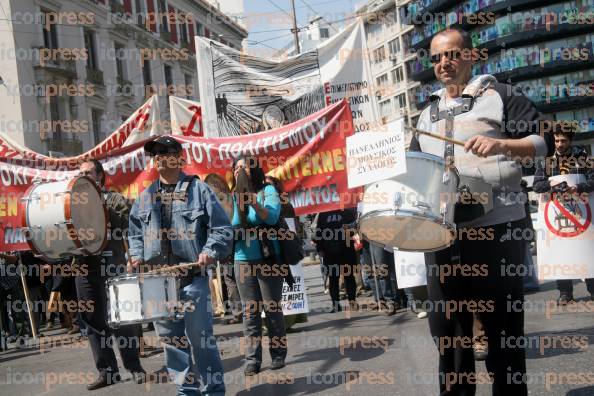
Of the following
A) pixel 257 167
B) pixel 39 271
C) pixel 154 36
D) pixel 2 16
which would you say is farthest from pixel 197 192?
pixel 154 36

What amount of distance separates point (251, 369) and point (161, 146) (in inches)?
101

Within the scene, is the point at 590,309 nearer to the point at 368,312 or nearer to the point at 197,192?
the point at 368,312

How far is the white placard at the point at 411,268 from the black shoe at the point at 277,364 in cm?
172

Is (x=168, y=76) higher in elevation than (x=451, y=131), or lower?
higher

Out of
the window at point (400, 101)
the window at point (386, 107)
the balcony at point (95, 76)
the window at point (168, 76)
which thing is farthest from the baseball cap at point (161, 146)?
the window at point (386, 107)

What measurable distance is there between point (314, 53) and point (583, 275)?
16.3 ft

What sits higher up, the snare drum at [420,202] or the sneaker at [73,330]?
the snare drum at [420,202]

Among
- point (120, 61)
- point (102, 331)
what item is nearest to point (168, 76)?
point (120, 61)

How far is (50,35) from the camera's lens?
102 ft

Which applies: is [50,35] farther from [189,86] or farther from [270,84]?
[270,84]

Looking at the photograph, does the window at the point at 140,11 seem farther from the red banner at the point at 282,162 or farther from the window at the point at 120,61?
the red banner at the point at 282,162

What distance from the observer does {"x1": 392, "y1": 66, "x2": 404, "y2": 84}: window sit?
3145 inches

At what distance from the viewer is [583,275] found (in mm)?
7695

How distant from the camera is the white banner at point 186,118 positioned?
36.9 ft
